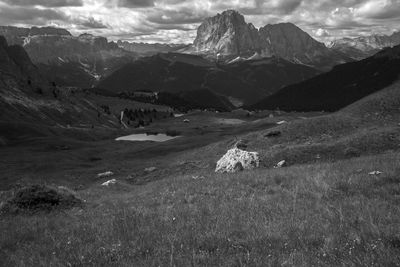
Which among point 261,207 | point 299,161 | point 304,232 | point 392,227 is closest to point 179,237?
point 304,232

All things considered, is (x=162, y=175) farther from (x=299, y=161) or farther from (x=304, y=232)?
(x=304, y=232)

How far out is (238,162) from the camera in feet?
121

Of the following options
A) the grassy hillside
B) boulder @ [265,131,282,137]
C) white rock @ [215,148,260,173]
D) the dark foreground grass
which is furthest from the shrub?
boulder @ [265,131,282,137]

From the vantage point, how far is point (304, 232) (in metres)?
9.62

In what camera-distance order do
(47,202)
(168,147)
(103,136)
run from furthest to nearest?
(103,136) < (168,147) < (47,202)

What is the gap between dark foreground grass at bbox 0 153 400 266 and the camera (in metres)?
8.16

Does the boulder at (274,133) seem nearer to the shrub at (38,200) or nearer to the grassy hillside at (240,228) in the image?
the grassy hillside at (240,228)

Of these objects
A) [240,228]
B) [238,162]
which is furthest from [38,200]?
[238,162]

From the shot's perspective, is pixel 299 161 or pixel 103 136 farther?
pixel 103 136

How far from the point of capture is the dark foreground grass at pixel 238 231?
816 centimetres

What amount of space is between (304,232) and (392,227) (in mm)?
1881

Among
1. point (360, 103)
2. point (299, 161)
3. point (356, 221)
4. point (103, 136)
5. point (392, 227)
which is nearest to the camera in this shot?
point (392, 227)

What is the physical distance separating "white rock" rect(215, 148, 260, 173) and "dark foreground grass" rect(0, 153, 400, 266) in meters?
19.6

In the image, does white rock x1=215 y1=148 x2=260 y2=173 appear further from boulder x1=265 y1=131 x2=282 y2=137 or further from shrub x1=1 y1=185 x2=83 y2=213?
shrub x1=1 y1=185 x2=83 y2=213
